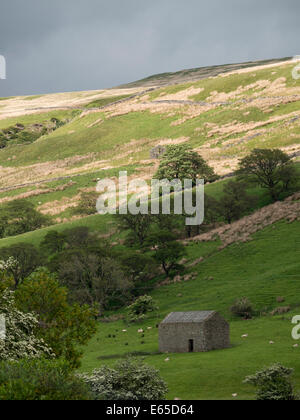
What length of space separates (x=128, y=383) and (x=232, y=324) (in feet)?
81.3

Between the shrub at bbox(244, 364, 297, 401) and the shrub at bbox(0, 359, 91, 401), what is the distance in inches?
395

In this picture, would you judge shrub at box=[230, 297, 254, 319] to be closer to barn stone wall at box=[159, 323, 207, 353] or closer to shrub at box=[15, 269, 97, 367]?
barn stone wall at box=[159, 323, 207, 353]

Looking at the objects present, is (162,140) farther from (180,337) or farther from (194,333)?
(194,333)

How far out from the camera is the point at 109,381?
113 feet

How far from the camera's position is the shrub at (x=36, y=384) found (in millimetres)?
23422

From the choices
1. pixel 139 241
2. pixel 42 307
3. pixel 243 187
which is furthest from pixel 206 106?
pixel 42 307

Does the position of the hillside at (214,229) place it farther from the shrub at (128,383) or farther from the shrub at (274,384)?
the shrub at (128,383)

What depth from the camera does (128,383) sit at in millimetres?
34125

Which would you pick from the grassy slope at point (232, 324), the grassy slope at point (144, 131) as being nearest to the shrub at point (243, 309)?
the grassy slope at point (232, 324)

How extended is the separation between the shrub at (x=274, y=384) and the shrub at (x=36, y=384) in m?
10.0

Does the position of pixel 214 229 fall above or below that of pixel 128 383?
above

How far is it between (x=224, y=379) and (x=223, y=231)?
50.1 metres

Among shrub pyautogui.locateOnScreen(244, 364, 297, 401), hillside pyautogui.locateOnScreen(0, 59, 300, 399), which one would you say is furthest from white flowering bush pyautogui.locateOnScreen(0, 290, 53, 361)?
shrub pyautogui.locateOnScreen(244, 364, 297, 401)

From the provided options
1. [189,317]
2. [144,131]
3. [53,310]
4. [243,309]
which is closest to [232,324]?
[243,309]
